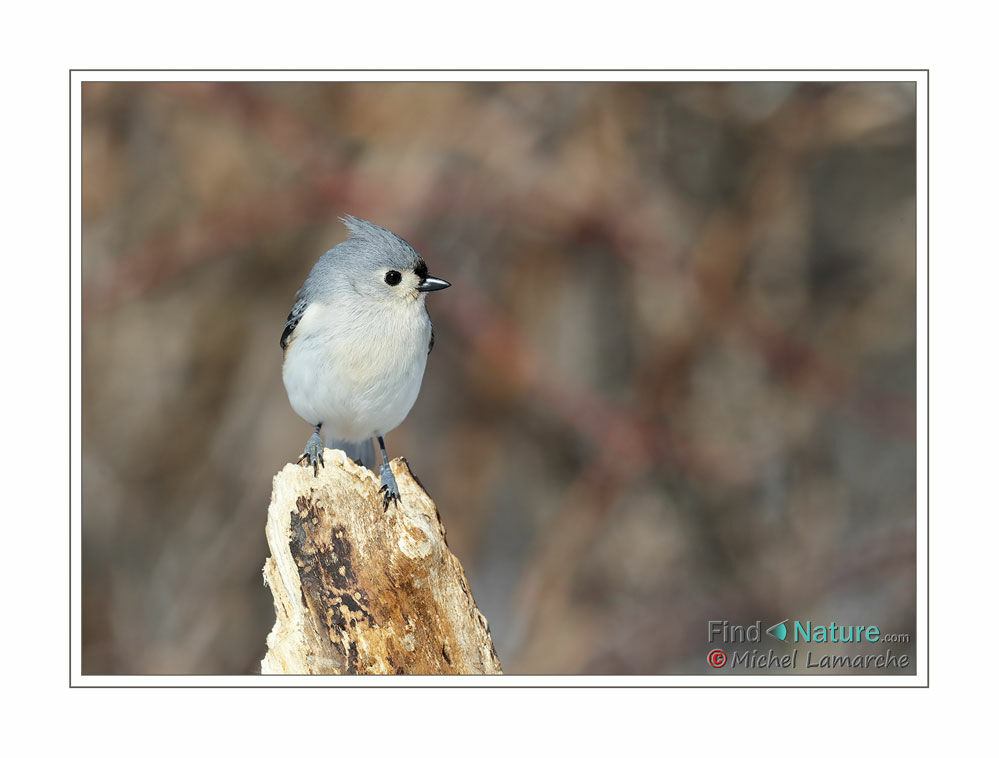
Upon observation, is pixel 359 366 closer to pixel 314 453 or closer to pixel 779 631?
pixel 314 453

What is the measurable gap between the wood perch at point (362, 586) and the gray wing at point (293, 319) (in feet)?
1.47

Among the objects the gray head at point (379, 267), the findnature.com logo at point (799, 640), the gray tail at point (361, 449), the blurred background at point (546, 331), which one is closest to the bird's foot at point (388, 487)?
the gray tail at point (361, 449)

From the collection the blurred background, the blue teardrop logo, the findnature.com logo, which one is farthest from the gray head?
the blue teardrop logo

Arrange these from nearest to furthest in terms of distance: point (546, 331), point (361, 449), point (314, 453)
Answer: point (314, 453) < point (361, 449) < point (546, 331)

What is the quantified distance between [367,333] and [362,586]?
636 mm

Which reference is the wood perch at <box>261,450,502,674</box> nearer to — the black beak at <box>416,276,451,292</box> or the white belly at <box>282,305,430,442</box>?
the white belly at <box>282,305,430,442</box>

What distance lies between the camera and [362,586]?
2119 millimetres

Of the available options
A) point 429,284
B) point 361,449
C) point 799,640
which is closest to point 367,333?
point 429,284

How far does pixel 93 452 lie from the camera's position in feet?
10.9

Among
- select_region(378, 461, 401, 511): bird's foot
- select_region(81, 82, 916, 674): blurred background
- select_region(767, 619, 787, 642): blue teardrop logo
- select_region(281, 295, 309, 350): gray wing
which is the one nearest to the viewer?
select_region(378, 461, 401, 511): bird's foot

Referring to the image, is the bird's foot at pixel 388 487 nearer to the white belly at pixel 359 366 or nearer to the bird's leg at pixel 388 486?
the bird's leg at pixel 388 486

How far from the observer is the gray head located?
231 centimetres

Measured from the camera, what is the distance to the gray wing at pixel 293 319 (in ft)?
8.21

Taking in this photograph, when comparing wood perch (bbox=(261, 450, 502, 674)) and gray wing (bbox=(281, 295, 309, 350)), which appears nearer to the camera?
wood perch (bbox=(261, 450, 502, 674))
